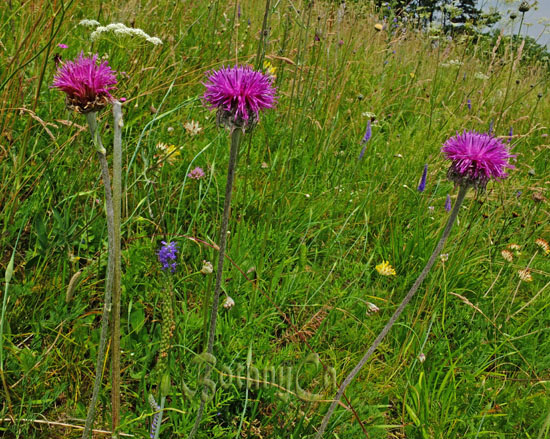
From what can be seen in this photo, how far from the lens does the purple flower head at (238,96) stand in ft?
2.91

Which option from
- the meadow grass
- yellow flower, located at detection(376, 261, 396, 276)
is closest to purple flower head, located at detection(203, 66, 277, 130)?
the meadow grass

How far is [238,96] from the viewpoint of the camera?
0.89 meters

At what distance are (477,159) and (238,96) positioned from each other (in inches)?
23.6

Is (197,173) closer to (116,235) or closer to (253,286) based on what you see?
(253,286)

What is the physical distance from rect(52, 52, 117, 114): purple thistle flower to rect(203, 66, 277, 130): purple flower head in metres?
0.23

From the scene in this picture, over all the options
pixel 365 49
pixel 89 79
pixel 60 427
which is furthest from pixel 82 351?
pixel 365 49

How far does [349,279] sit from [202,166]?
95cm

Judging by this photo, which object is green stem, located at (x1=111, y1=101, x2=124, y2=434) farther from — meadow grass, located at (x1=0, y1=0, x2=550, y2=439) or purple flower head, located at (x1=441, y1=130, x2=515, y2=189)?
purple flower head, located at (x1=441, y1=130, x2=515, y2=189)

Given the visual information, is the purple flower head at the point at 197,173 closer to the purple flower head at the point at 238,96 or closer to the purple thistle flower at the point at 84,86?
the purple flower head at the point at 238,96

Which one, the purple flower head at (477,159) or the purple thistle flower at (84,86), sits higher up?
the purple thistle flower at (84,86)

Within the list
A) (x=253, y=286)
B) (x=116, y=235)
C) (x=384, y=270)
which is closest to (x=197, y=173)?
(x=253, y=286)

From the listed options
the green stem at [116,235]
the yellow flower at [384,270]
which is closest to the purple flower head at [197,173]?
the yellow flower at [384,270]

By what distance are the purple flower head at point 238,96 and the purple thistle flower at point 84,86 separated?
230 mm

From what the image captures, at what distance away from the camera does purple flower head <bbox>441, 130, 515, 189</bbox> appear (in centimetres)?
102
